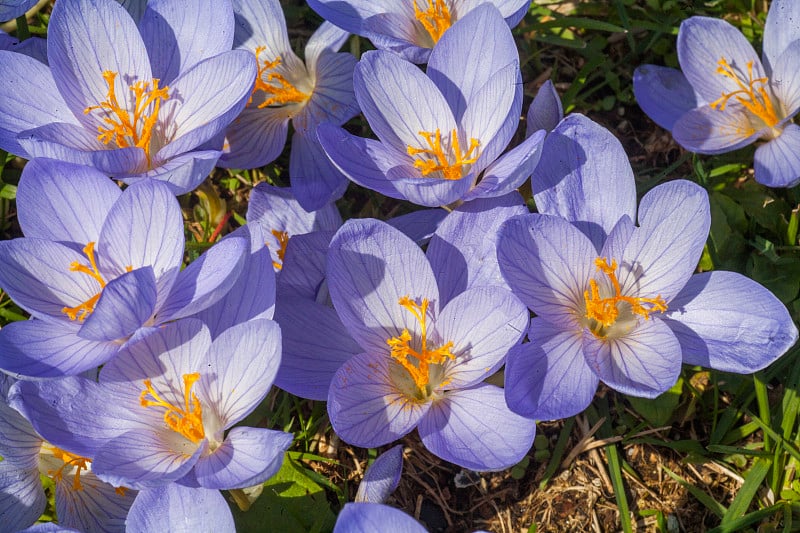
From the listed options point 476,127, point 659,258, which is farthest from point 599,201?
point 476,127

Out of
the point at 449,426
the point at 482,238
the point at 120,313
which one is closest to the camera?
the point at 120,313

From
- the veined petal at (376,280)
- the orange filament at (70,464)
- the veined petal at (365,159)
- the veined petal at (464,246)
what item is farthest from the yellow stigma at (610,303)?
the orange filament at (70,464)

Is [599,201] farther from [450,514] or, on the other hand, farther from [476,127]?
[450,514]

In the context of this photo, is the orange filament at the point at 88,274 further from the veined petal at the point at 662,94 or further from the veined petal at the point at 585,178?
the veined petal at the point at 662,94

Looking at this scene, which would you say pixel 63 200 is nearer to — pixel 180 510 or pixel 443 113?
pixel 180 510

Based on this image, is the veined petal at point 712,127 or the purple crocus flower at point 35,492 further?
the veined petal at point 712,127

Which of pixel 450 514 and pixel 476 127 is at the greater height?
pixel 476 127
